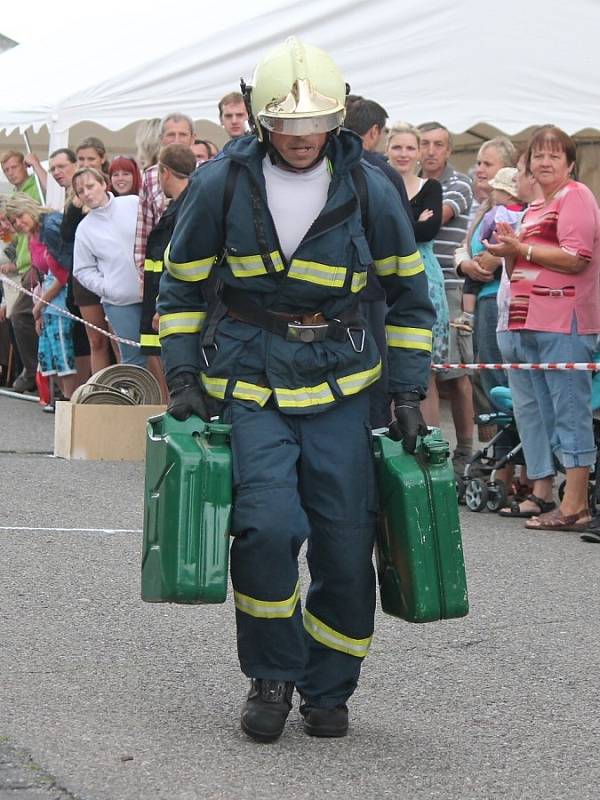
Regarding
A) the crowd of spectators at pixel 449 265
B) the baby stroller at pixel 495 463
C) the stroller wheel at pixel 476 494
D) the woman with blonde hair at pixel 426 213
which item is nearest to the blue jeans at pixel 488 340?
the crowd of spectators at pixel 449 265

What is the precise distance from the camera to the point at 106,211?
11.9m

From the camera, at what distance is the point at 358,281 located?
4.46 metres

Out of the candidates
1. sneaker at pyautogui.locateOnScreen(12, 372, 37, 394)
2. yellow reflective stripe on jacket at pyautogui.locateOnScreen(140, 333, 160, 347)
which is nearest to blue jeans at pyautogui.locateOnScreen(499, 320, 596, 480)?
yellow reflective stripe on jacket at pyautogui.locateOnScreen(140, 333, 160, 347)

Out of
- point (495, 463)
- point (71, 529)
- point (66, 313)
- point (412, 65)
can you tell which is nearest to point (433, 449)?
point (71, 529)

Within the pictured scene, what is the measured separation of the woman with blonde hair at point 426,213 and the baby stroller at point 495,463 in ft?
1.31

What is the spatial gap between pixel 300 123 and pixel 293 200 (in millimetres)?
251

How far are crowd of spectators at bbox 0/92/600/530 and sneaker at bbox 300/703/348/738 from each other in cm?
82

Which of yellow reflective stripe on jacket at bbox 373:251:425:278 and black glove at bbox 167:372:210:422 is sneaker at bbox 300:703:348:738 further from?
yellow reflective stripe on jacket at bbox 373:251:425:278

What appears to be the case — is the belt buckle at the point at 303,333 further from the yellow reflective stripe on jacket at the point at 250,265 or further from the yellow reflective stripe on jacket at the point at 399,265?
the yellow reflective stripe on jacket at the point at 399,265

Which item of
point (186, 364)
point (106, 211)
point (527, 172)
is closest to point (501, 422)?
point (527, 172)

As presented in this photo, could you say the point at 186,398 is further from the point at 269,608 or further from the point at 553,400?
the point at 553,400

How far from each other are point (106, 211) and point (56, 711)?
766cm

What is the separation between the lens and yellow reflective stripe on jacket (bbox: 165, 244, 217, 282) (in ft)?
14.6

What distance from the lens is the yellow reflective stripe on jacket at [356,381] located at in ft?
14.5
